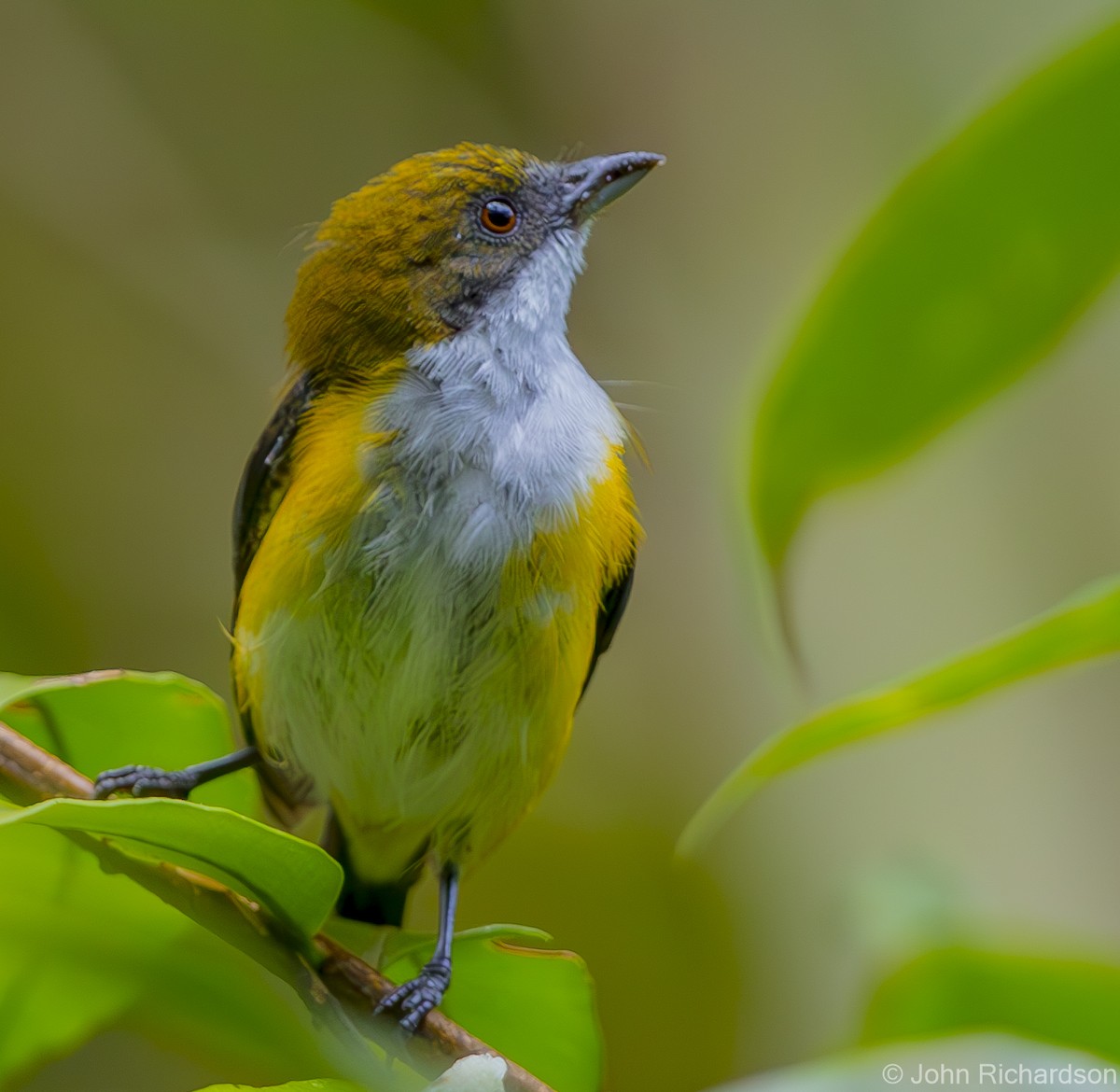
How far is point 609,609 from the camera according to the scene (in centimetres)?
229

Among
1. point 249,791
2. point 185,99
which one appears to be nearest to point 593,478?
point 249,791

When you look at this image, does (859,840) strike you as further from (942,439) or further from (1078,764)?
(942,439)

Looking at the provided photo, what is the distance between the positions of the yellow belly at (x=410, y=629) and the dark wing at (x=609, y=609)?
3.2 inches

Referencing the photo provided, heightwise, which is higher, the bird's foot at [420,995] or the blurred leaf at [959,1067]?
the blurred leaf at [959,1067]

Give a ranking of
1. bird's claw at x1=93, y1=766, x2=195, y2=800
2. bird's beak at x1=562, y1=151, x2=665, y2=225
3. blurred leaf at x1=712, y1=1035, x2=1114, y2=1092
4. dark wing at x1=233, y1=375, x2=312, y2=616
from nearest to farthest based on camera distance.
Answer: blurred leaf at x1=712, y1=1035, x2=1114, y2=1092
bird's claw at x1=93, y1=766, x2=195, y2=800
dark wing at x1=233, y1=375, x2=312, y2=616
bird's beak at x1=562, y1=151, x2=665, y2=225

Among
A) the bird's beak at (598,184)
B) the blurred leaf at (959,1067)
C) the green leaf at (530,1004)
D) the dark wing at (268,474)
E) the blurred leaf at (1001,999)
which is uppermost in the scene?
the bird's beak at (598,184)

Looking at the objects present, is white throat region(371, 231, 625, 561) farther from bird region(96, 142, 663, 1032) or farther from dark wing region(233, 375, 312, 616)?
dark wing region(233, 375, 312, 616)

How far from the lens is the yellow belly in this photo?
6.22 ft

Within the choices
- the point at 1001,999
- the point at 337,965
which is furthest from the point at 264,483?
the point at 1001,999

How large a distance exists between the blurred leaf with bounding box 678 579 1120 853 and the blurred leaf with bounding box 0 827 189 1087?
2.04ft

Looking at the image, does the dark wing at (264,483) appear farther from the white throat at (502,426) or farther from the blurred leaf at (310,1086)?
the blurred leaf at (310,1086)

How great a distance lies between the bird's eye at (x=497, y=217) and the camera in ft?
7.48

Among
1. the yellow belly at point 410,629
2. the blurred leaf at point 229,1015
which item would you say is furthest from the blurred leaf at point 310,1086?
the yellow belly at point 410,629

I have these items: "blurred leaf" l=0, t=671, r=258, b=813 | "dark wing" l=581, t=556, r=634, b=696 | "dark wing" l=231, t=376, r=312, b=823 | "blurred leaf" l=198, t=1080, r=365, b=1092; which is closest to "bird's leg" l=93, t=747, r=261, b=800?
"blurred leaf" l=0, t=671, r=258, b=813
